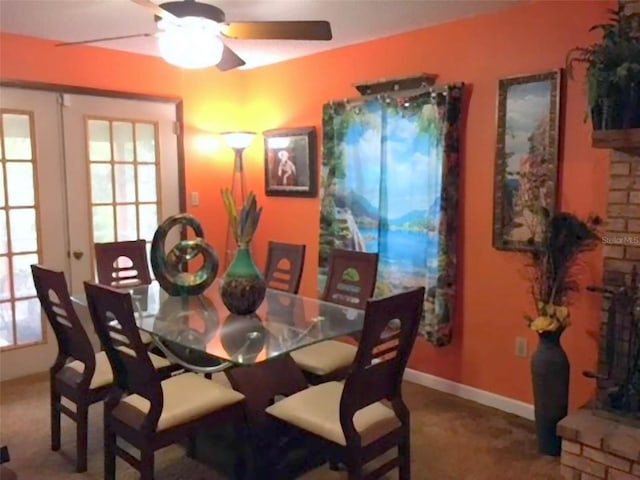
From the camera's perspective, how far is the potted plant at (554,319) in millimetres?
2766

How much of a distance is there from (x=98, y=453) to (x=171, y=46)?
202 centimetres

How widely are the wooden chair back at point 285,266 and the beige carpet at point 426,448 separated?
1.05m

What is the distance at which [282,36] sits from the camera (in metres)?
2.56

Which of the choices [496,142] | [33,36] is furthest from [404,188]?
[33,36]

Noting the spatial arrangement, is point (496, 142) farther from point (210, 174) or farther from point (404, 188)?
point (210, 174)

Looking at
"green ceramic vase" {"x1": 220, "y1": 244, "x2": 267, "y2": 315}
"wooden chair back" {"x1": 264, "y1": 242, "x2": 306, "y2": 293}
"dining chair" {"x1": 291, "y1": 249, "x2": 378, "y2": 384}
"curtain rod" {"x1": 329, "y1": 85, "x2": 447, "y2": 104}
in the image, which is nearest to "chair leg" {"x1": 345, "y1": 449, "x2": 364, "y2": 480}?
"dining chair" {"x1": 291, "y1": 249, "x2": 378, "y2": 384}

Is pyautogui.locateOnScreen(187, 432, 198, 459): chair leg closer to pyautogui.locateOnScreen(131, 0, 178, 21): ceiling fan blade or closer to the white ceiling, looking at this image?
pyautogui.locateOnScreen(131, 0, 178, 21): ceiling fan blade

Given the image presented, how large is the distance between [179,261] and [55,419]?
3.33 ft

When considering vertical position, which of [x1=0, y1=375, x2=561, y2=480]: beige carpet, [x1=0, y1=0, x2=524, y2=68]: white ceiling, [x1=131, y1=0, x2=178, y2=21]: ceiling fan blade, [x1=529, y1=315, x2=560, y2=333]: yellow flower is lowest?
[x1=0, y1=375, x2=561, y2=480]: beige carpet

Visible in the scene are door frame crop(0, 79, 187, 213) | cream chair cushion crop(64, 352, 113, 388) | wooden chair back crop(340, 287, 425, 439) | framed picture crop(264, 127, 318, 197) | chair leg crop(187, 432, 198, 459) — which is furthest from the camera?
framed picture crop(264, 127, 318, 197)

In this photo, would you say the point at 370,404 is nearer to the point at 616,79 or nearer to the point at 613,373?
the point at 613,373

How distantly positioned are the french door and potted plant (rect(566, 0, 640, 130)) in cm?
327

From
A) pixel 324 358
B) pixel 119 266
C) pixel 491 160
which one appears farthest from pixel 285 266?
pixel 491 160

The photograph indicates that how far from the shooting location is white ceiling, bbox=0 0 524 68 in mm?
3156
